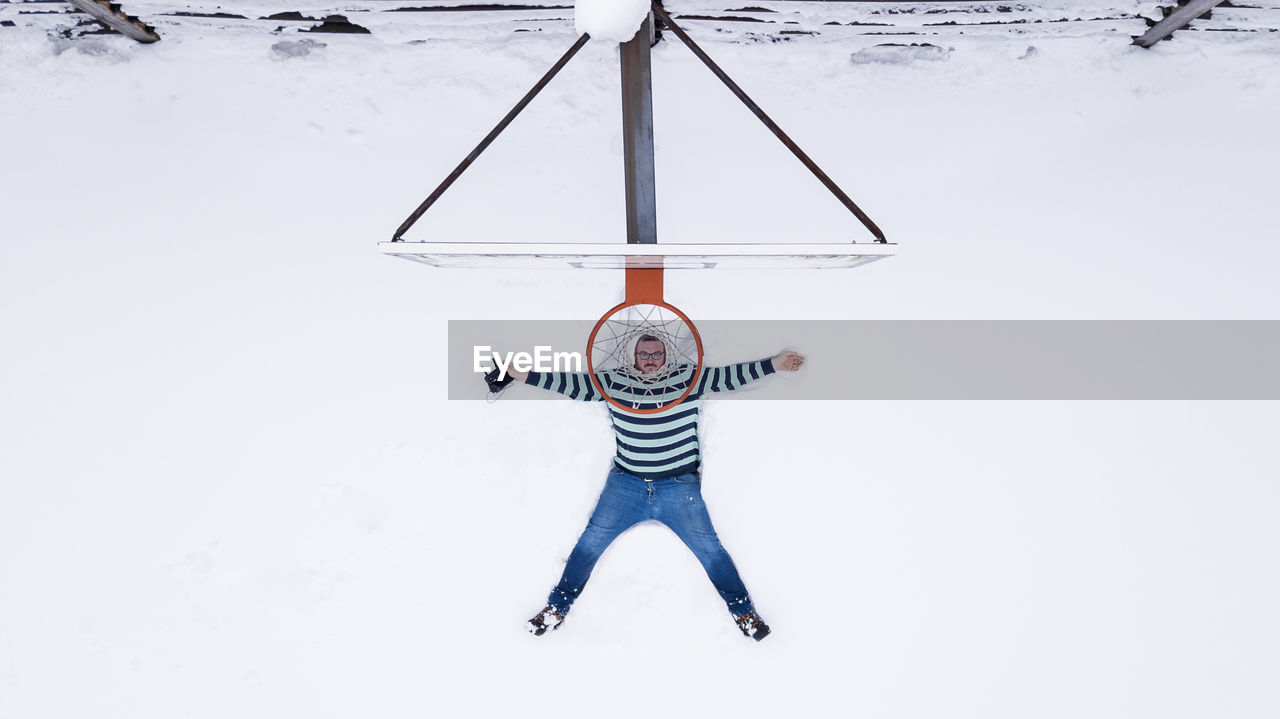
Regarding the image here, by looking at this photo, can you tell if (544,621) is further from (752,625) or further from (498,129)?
(498,129)

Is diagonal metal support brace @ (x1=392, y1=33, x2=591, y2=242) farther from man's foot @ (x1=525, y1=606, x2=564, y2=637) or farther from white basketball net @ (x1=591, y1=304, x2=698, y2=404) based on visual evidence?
man's foot @ (x1=525, y1=606, x2=564, y2=637)

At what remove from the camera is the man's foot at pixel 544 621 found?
126 inches

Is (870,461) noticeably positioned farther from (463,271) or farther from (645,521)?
(463,271)

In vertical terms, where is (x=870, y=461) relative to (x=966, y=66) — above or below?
below

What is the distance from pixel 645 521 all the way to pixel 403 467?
107cm

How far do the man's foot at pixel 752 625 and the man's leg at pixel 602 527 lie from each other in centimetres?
60

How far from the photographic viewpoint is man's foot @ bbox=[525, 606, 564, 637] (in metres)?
3.20

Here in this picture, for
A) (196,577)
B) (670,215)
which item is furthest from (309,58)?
(196,577)

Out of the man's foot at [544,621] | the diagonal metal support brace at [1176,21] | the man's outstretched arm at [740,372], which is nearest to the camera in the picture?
the diagonal metal support brace at [1176,21]

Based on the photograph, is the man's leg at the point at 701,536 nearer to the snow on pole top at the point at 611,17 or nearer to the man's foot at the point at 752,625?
the man's foot at the point at 752,625

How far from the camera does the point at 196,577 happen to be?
10.7ft

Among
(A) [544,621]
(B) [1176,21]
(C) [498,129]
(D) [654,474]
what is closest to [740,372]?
(D) [654,474]

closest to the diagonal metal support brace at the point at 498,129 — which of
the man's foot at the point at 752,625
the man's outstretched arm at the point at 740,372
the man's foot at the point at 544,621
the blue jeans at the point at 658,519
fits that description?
the man's outstretched arm at the point at 740,372

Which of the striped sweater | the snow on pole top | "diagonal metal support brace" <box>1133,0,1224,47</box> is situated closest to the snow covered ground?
"diagonal metal support brace" <box>1133,0,1224,47</box>
